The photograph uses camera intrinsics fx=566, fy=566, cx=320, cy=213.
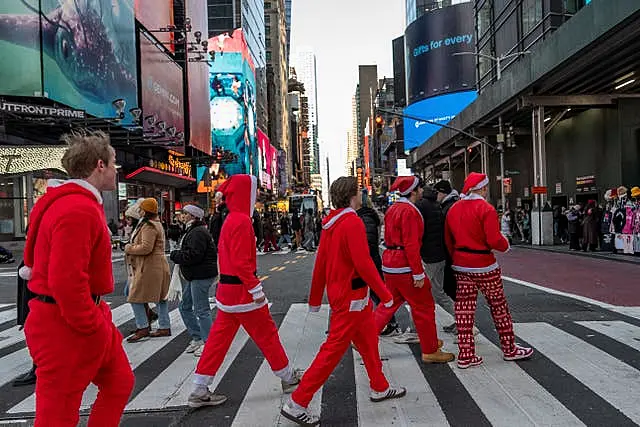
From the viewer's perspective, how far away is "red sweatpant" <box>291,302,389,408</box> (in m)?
4.19

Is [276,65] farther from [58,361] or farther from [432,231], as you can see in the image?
[58,361]

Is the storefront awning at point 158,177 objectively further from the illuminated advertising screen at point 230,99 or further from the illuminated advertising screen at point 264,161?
the illuminated advertising screen at point 264,161

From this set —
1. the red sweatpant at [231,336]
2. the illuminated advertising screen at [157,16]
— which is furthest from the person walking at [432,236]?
the illuminated advertising screen at [157,16]

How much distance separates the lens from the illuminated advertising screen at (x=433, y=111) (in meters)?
69.4

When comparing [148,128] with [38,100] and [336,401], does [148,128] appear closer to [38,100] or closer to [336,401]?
[38,100]

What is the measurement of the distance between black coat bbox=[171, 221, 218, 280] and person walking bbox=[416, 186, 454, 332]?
2.35 metres

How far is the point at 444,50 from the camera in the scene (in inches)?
2788

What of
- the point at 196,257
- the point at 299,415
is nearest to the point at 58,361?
the point at 299,415

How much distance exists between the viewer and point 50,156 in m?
25.0

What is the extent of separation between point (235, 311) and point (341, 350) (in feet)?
3.14

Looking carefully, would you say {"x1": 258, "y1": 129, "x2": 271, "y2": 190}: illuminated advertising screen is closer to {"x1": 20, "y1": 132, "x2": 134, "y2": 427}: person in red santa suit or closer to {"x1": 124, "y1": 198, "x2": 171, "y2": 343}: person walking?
{"x1": 124, "y1": 198, "x2": 171, "y2": 343}: person walking

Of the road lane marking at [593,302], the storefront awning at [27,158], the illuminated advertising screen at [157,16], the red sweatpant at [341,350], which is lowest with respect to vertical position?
the road lane marking at [593,302]

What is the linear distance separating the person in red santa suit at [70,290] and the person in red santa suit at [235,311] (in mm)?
1643

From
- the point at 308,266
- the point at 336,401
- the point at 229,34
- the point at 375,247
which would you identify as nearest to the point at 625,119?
the point at 308,266
